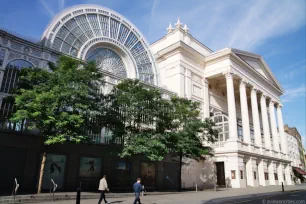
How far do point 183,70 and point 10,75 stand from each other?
70.6 ft

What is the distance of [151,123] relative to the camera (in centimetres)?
2014

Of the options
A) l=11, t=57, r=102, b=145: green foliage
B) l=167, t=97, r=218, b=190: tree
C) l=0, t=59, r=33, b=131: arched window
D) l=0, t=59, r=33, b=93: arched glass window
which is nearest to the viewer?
l=11, t=57, r=102, b=145: green foliage

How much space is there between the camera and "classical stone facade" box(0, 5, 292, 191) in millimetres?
19675

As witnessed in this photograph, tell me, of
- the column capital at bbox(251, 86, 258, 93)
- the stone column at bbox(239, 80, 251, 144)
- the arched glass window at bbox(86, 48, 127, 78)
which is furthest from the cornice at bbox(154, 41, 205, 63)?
the column capital at bbox(251, 86, 258, 93)

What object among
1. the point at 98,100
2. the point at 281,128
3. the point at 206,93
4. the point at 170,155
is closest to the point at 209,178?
the point at 170,155

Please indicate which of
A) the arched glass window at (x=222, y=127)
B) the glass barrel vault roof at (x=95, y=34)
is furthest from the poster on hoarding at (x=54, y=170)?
the arched glass window at (x=222, y=127)

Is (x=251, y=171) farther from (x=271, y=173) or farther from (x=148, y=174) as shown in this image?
(x=148, y=174)

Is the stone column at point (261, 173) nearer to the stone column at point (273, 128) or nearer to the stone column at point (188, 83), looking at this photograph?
the stone column at point (273, 128)

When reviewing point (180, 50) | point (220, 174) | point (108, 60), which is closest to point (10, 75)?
point (108, 60)

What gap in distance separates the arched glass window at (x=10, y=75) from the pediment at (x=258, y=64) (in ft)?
92.6

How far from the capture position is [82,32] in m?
24.3

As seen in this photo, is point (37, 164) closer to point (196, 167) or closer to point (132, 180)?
point (132, 180)

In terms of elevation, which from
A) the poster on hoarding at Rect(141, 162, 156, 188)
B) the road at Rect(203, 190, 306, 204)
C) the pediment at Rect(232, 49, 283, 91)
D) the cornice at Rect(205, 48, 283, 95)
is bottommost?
the road at Rect(203, 190, 306, 204)

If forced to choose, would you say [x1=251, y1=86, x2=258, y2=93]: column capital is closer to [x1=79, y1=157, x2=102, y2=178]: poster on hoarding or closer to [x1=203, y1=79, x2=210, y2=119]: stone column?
[x1=203, y1=79, x2=210, y2=119]: stone column
